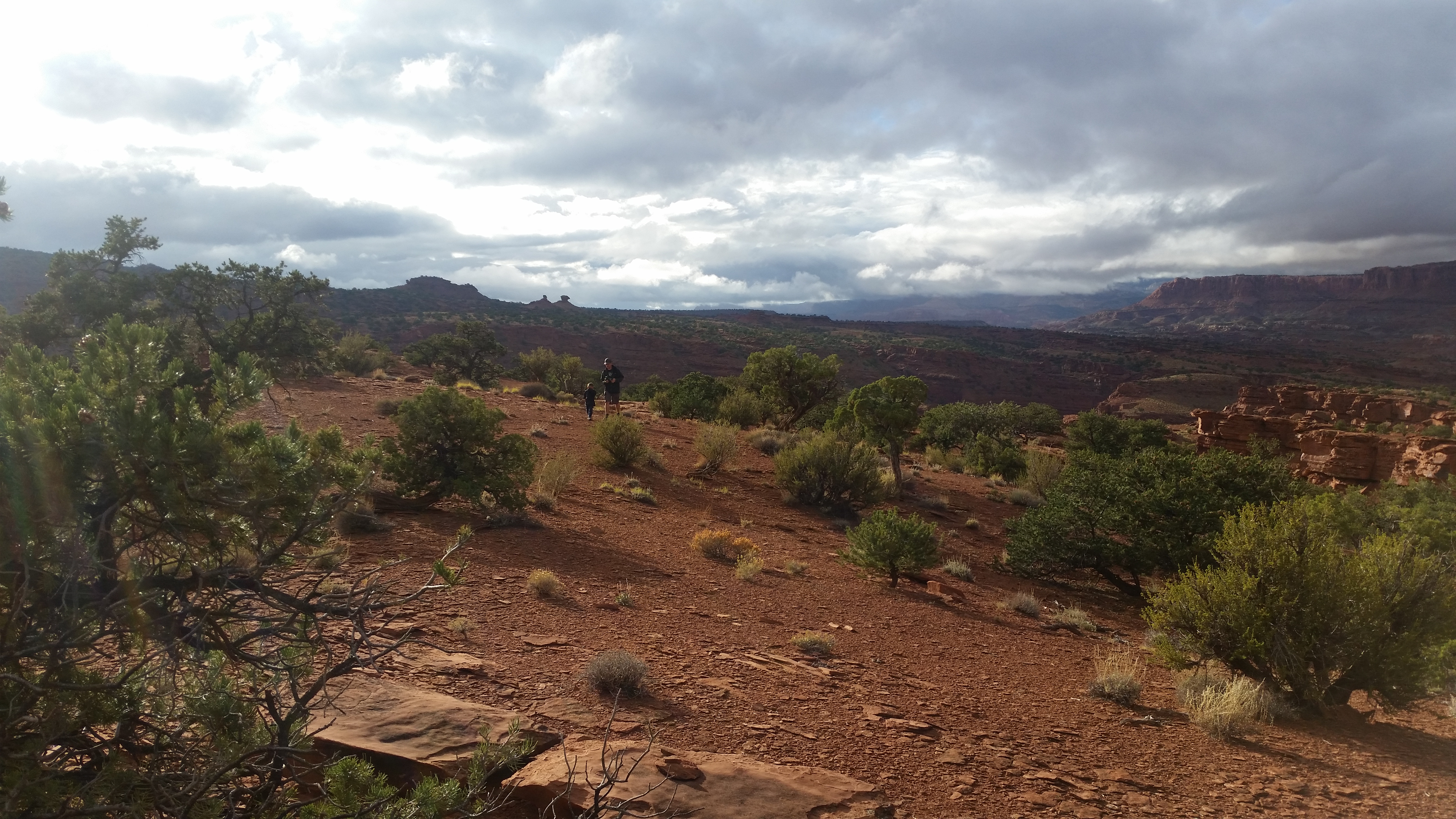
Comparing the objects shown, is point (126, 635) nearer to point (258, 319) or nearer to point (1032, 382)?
point (258, 319)

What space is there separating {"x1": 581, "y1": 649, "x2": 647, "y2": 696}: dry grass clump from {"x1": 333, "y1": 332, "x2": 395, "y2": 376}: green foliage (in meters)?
26.5

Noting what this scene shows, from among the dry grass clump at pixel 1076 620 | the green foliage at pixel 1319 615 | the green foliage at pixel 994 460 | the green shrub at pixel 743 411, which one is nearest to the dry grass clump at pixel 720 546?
the dry grass clump at pixel 1076 620

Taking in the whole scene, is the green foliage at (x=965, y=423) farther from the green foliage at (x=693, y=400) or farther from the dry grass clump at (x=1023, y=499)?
the dry grass clump at (x=1023, y=499)

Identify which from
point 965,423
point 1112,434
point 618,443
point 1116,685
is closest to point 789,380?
point 965,423

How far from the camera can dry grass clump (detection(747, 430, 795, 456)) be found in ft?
68.1

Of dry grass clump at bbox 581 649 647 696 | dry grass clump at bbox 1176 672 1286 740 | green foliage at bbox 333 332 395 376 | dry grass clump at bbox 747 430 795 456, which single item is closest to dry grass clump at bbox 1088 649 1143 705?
dry grass clump at bbox 1176 672 1286 740

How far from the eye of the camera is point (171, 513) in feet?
9.61

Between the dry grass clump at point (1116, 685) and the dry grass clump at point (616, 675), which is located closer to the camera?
the dry grass clump at point (616, 675)

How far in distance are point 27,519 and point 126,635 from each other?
0.65 metres

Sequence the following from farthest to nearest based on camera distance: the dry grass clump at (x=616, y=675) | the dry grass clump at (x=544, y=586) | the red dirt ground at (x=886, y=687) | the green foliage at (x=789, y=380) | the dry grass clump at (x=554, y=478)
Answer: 1. the green foliage at (x=789, y=380)
2. the dry grass clump at (x=554, y=478)
3. the dry grass clump at (x=544, y=586)
4. the dry grass clump at (x=616, y=675)
5. the red dirt ground at (x=886, y=687)

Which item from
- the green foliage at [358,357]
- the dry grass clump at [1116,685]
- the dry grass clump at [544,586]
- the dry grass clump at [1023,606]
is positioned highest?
the green foliage at [358,357]

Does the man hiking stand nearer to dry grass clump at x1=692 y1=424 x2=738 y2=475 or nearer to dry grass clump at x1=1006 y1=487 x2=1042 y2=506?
dry grass clump at x1=692 y1=424 x2=738 y2=475

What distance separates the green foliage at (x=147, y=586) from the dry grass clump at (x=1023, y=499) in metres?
18.9

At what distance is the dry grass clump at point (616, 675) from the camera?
17.5ft
